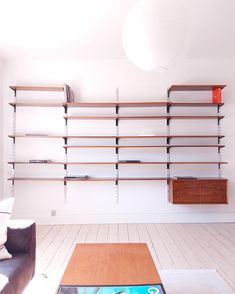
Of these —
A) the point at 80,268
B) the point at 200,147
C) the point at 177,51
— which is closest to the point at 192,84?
the point at 200,147

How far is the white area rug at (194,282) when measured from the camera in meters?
2.07

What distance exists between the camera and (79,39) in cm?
367

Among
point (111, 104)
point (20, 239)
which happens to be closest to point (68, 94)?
point (111, 104)

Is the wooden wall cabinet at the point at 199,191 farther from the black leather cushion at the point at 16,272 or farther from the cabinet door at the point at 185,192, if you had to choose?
the black leather cushion at the point at 16,272

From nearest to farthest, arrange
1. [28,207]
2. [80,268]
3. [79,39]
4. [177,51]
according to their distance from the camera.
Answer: [177,51] → [80,268] → [79,39] → [28,207]

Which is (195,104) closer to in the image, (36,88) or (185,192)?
(185,192)

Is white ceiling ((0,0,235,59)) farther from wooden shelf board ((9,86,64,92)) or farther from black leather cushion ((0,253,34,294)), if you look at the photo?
black leather cushion ((0,253,34,294))

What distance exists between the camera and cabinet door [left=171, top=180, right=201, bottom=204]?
12.7 ft

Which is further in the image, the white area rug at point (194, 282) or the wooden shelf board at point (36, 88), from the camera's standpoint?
the wooden shelf board at point (36, 88)

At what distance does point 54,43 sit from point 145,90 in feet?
5.21

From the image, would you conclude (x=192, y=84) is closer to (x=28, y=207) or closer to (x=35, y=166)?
(x=35, y=166)

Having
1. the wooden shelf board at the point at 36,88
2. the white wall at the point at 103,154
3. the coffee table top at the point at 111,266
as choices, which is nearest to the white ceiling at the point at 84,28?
the white wall at the point at 103,154

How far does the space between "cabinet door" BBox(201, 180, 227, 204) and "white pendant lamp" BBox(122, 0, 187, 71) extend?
2957 mm

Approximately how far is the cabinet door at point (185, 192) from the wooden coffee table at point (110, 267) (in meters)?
1.98
